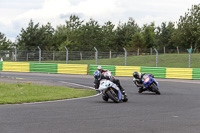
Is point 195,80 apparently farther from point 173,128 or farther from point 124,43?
point 124,43

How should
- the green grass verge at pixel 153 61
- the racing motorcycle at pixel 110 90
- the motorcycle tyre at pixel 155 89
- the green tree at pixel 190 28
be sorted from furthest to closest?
the green tree at pixel 190 28 < the green grass verge at pixel 153 61 < the motorcycle tyre at pixel 155 89 < the racing motorcycle at pixel 110 90

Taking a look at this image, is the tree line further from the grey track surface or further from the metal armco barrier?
the grey track surface

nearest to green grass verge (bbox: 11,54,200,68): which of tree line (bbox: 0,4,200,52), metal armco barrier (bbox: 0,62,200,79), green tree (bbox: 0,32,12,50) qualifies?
metal armco barrier (bbox: 0,62,200,79)

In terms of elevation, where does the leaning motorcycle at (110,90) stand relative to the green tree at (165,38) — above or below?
below

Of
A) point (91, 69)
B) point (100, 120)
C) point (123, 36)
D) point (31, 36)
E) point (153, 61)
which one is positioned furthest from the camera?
point (123, 36)

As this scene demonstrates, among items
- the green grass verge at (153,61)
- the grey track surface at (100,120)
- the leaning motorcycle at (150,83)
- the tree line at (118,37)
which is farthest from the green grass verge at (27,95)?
the tree line at (118,37)

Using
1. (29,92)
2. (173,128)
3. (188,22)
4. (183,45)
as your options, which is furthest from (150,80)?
(183,45)

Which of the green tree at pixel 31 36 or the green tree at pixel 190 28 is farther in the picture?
the green tree at pixel 31 36

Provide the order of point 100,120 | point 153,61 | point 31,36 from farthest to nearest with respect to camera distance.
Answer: point 31,36 < point 153,61 < point 100,120

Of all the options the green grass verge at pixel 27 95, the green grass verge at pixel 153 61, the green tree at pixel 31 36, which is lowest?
the green grass verge at pixel 27 95

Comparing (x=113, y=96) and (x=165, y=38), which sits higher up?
(x=165, y=38)

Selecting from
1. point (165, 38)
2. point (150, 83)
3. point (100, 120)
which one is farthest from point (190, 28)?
point (100, 120)

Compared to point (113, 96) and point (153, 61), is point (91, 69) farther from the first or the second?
point (113, 96)

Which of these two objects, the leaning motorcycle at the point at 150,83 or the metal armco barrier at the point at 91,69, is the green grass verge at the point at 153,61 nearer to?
the metal armco barrier at the point at 91,69
